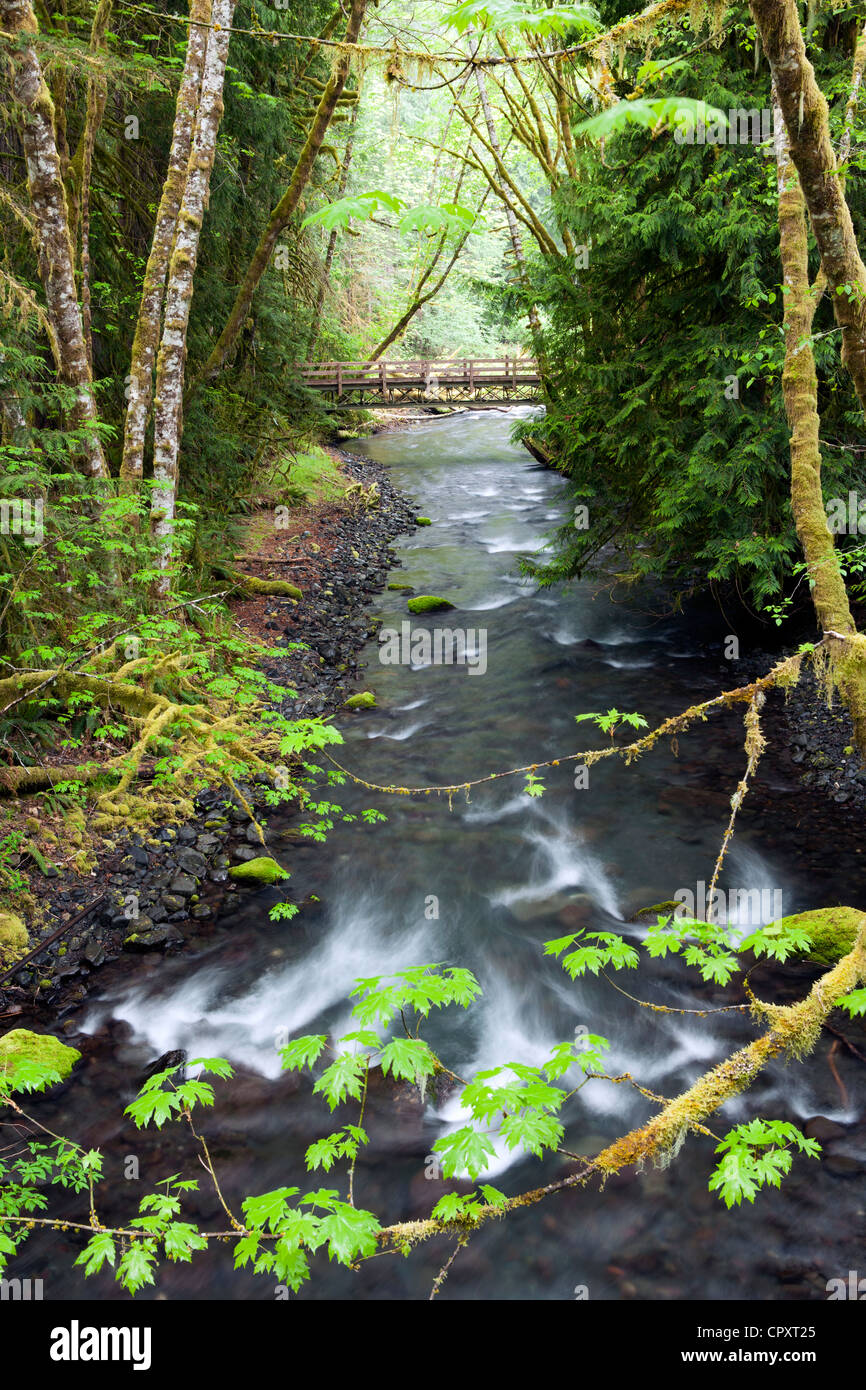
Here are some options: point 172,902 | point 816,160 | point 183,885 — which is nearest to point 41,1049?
point 172,902

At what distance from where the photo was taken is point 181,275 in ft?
24.6

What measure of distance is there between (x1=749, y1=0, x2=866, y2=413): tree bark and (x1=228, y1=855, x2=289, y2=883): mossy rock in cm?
519

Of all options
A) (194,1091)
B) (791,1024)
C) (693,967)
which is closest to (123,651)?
(194,1091)

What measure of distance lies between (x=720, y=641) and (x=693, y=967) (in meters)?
5.71

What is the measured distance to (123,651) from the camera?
6559mm

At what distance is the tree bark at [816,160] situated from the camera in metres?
3.03

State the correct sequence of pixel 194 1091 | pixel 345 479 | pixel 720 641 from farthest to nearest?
pixel 345 479, pixel 720 641, pixel 194 1091

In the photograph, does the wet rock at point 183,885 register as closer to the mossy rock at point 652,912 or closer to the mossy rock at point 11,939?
the mossy rock at point 11,939

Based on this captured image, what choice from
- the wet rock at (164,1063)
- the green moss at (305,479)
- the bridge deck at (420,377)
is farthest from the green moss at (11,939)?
the bridge deck at (420,377)

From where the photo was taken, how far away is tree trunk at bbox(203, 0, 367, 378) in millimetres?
8297

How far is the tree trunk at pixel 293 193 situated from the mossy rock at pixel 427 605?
4.38m

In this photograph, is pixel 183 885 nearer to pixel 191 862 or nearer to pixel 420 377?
pixel 191 862

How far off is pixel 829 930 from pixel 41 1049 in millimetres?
4968

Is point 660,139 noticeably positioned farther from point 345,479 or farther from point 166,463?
point 345,479
